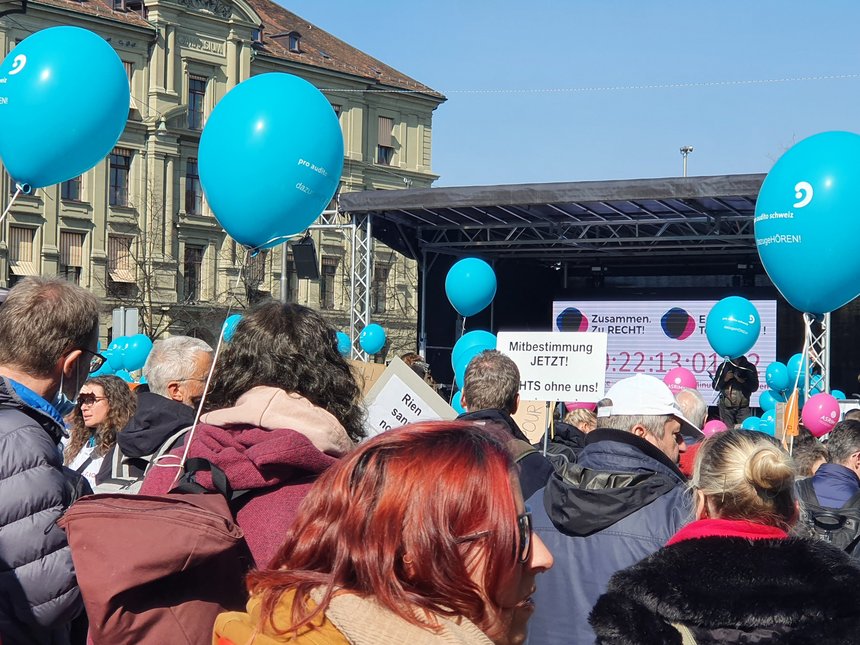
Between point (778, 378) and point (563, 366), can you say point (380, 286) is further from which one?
point (563, 366)

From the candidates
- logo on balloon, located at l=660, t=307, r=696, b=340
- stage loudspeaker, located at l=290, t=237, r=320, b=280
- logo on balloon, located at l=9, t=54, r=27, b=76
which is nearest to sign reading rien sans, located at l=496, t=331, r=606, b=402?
logo on balloon, located at l=9, t=54, r=27, b=76

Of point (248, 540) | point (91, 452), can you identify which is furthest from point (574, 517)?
point (91, 452)

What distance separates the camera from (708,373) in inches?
757

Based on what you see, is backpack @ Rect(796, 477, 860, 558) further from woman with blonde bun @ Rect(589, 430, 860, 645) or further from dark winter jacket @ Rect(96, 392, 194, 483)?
dark winter jacket @ Rect(96, 392, 194, 483)

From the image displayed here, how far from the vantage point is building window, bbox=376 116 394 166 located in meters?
42.8

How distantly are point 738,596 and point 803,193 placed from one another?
440 centimetres

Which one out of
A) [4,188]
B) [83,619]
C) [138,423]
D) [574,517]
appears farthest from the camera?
[4,188]

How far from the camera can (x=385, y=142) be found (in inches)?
1689

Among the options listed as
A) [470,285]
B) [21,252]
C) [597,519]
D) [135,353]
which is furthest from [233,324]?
[21,252]

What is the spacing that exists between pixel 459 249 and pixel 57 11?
20.3 meters

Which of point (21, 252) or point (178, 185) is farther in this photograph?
point (178, 185)

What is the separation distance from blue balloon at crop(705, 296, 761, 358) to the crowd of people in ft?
31.4

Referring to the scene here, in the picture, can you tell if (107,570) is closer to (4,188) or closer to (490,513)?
(490,513)

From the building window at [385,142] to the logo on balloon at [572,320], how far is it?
2352 cm
